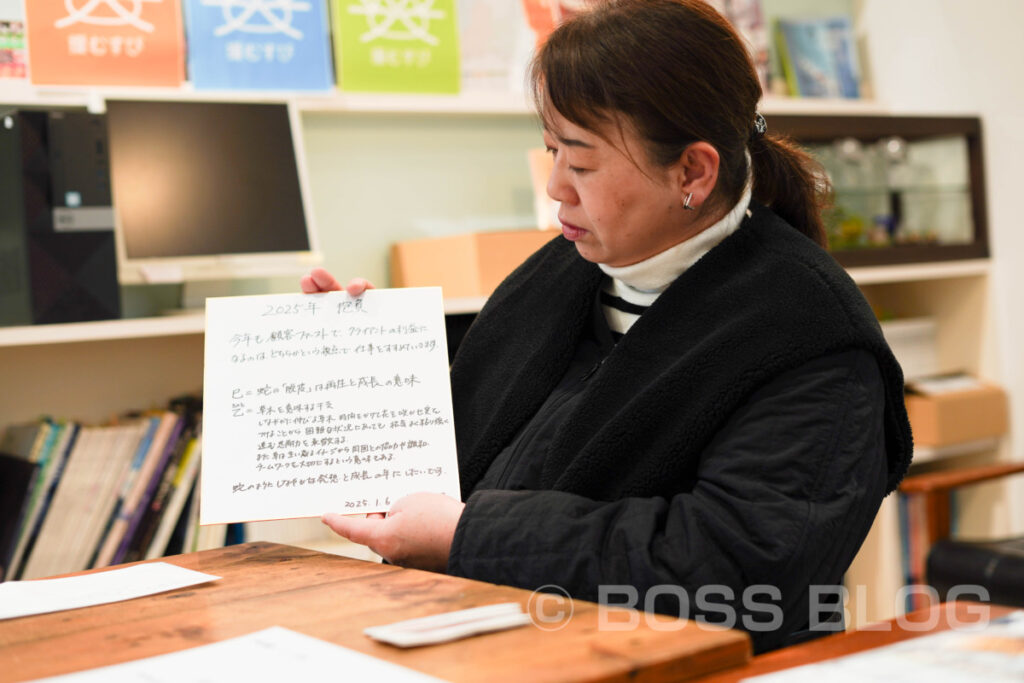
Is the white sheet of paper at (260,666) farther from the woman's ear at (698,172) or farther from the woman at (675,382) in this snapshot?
the woman's ear at (698,172)

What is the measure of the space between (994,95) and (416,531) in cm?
235

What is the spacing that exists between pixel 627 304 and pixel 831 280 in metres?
0.27

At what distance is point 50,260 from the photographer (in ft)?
5.92

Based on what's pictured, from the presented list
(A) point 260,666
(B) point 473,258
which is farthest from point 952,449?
(A) point 260,666

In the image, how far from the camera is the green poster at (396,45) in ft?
7.56

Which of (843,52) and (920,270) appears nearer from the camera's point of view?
(920,270)

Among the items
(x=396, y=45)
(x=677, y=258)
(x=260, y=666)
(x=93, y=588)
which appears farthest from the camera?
(x=396, y=45)

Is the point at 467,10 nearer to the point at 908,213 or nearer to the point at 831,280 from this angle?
the point at 908,213

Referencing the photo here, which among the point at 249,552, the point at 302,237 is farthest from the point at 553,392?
the point at 302,237

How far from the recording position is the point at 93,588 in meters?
1.03

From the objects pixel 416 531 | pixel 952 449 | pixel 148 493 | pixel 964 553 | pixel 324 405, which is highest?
pixel 324 405

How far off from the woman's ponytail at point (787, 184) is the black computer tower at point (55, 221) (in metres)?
1.13

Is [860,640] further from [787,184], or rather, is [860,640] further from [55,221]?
A: [55,221]

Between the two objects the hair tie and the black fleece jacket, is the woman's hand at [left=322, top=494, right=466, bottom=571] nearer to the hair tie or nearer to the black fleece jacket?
the black fleece jacket
